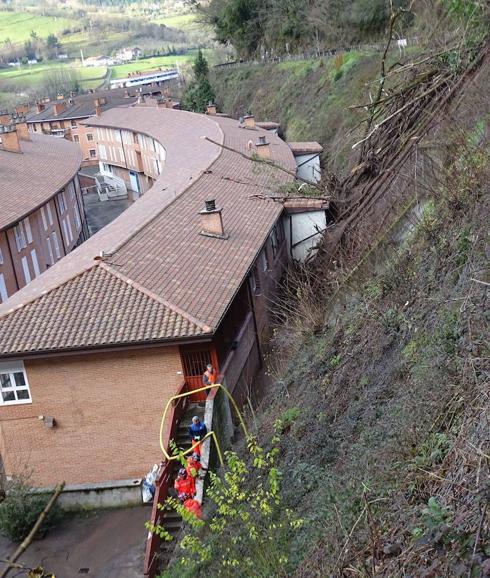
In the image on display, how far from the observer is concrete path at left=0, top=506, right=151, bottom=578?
1474 cm

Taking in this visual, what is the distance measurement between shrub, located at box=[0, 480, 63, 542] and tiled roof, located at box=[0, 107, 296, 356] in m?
3.25

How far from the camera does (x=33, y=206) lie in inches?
1270

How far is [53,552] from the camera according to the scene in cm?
1570

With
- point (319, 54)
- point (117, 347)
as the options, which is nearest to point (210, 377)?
point (117, 347)

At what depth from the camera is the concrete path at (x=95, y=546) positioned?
48.4 ft

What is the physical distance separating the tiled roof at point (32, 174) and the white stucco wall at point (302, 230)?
11630 mm

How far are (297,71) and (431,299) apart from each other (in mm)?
40261

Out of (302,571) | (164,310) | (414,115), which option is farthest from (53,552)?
(414,115)

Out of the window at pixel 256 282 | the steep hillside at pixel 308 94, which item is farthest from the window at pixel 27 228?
the window at pixel 256 282

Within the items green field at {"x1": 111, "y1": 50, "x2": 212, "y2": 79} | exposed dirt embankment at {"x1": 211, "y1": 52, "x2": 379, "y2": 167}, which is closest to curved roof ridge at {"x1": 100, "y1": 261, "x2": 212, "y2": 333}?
exposed dirt embankment at {"x1": 211, "y1": 52, "x2": 379, "y2": 167}

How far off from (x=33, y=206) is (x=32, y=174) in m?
6.03

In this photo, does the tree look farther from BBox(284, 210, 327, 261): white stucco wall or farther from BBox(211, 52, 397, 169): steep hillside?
BBox(284, 210, 327, 261): white stucco wall

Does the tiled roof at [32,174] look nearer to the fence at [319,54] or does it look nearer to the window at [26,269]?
the window at [26,269]

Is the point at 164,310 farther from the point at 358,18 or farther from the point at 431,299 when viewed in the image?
the point at 358,18
